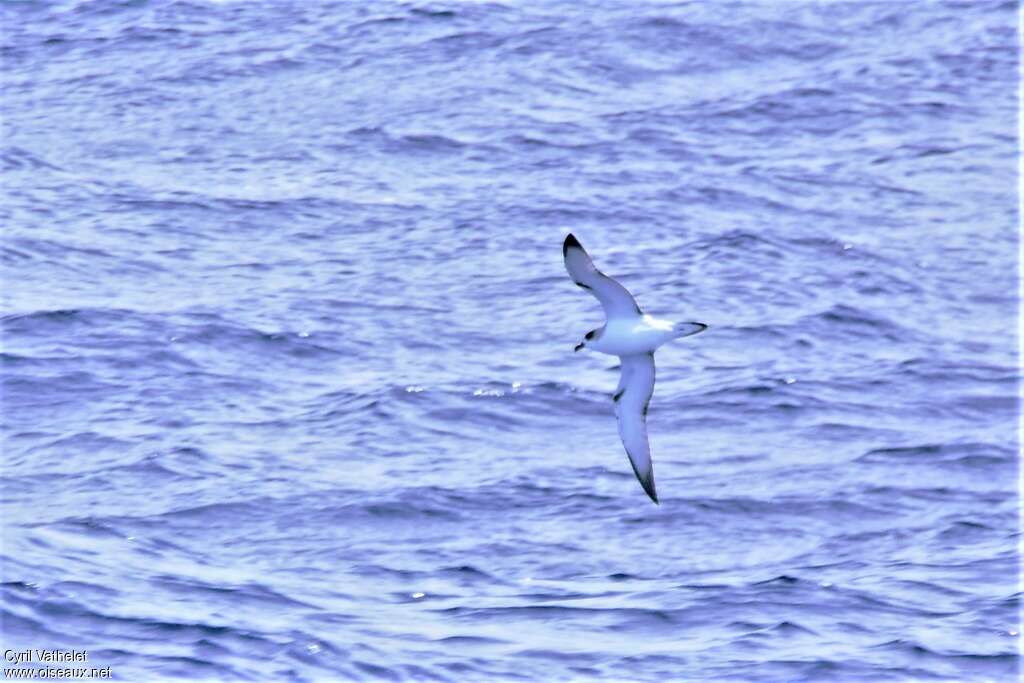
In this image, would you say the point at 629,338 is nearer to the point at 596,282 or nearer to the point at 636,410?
the point at 596,282

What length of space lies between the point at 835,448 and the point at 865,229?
441 cm

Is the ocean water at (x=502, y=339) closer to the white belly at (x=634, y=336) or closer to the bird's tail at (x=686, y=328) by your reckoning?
the white belly at (x=634, y=336)

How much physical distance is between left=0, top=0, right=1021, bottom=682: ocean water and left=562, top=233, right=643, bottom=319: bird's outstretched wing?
231cm

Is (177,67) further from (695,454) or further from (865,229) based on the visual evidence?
(695,454)

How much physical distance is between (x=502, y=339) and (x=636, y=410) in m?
4.79

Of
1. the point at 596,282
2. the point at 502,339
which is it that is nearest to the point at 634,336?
the point at 596,282

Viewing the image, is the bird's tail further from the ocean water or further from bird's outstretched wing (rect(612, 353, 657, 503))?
the ocean water

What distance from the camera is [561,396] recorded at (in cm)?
1503

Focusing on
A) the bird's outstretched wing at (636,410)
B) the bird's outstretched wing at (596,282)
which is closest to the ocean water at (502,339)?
the bird's outstretched wing at (636,410)

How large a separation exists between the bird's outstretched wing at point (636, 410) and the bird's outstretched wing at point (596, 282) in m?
0.63

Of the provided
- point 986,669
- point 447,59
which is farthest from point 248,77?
point 986,669

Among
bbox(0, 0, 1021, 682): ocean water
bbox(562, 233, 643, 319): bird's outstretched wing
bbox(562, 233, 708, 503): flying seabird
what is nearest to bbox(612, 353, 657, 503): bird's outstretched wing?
bbox(562, 233, 708, 503): flying seabird

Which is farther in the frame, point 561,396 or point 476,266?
point 476,266

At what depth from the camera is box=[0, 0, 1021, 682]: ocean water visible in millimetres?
11953
